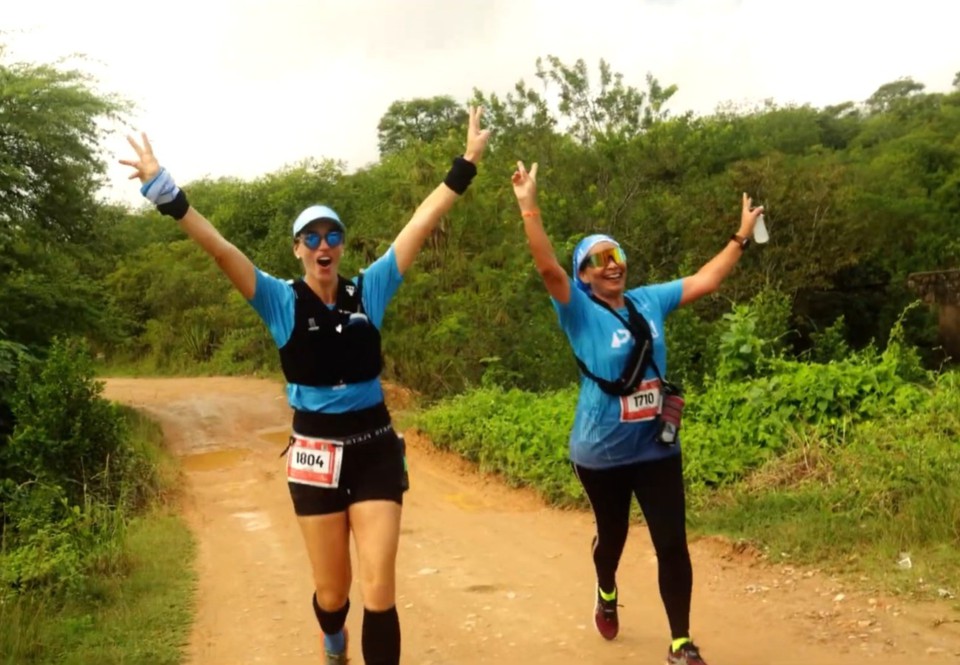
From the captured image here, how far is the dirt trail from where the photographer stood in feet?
15.2

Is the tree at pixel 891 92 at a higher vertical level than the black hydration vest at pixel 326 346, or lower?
higher

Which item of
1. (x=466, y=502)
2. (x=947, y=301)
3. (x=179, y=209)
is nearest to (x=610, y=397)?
(x=179, y=209)

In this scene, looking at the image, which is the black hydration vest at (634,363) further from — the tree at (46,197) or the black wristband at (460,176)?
the tree at (46,197)

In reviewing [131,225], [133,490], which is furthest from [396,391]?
[131,225]

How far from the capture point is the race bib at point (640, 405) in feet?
13.7

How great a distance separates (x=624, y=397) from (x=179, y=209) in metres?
2.01

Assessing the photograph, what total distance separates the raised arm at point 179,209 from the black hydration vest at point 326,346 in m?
0.27

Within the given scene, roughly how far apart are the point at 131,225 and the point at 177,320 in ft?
41.5

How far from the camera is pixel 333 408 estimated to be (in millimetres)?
3770

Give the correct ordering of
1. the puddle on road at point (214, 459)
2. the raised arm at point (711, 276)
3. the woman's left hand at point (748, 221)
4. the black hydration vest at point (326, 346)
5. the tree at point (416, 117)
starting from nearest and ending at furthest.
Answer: the black hydration vest at point (326, 346)
the raised arm at point (711, 276)
the woman's left hand at point (748, 221)
the puddle on road at point (214, 459)
the tree at point (416, 117)

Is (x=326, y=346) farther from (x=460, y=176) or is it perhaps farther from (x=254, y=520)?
(x=254, y=520)

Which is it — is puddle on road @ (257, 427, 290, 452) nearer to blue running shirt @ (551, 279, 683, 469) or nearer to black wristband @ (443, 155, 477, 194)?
blue running shirt @ (551, 279, 683, 469)

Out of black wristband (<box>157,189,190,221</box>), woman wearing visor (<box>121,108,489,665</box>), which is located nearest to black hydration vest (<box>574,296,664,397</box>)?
woman wearing visor (<box>121,108,489,665</box>)

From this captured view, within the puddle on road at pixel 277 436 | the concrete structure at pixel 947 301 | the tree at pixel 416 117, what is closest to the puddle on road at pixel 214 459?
the puddle on road at pixel 277 436
